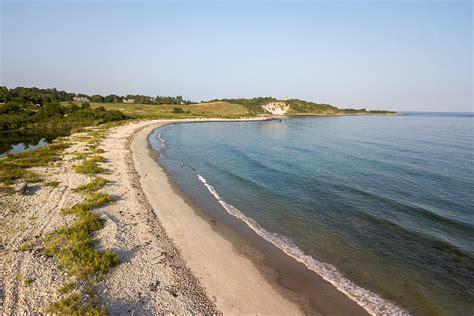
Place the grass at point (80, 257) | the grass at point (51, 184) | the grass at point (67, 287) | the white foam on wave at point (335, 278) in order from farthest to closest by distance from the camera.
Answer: the grass at point (51, 184) < the white foam on wave at point (335, 278) < the grass at point (67, 287) < the grass at point (80, 257)

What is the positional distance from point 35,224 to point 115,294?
855cm

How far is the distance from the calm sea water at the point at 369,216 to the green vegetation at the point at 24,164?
42.5 feet

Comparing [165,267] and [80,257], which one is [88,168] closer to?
[80,257]

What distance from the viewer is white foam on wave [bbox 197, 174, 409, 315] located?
1190 cm

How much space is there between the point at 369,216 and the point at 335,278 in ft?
30.2

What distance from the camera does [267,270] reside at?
14.4 meters

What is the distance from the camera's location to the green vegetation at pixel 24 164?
80.4ft

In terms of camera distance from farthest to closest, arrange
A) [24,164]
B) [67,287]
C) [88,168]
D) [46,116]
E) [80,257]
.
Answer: [46,116] < [24,164] < [88,168] < [80,257] < [67,287]

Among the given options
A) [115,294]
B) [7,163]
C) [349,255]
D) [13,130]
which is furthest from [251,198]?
[13,130]

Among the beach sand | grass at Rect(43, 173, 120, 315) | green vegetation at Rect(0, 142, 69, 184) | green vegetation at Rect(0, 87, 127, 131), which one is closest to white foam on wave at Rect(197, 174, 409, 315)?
the beach sand

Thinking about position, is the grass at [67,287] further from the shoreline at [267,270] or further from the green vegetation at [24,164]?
the green vegetation at [24,164]

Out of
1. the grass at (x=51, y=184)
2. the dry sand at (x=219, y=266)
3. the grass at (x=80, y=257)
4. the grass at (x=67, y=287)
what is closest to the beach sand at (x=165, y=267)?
the dry sand at (x=219, y=266)

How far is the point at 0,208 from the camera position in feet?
59.6

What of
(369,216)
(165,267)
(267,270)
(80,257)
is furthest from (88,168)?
(369,216)
